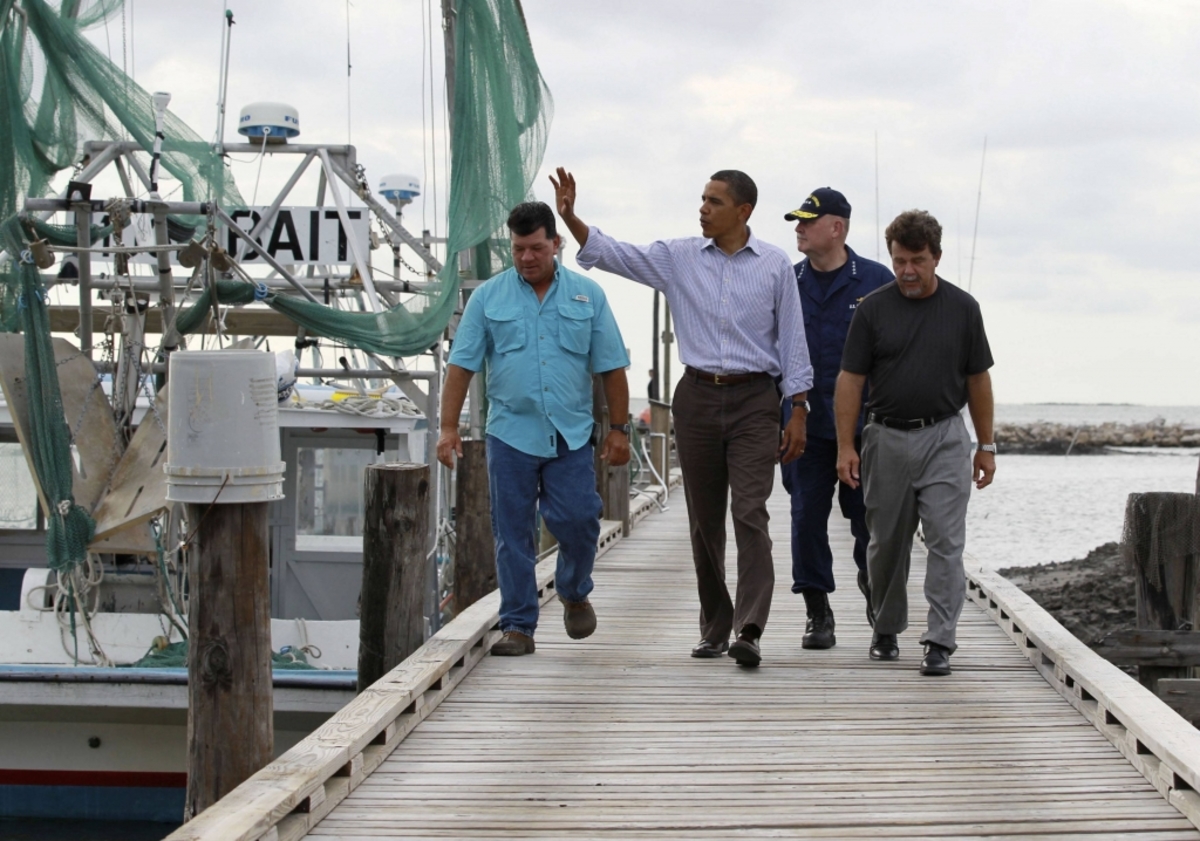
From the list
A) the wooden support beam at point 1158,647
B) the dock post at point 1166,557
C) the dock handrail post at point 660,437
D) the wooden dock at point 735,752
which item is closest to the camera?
the wooden dock at point 735,752

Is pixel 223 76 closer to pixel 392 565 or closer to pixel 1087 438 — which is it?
pixel 392 565

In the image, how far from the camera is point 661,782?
439cm

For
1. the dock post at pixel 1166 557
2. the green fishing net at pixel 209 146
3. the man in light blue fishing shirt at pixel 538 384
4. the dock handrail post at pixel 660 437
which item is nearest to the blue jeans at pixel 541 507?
the man in light blue fishing shirt at pixel 538 384

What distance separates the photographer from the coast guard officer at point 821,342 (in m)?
6.37

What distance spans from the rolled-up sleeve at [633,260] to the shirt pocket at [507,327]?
1.08 ft

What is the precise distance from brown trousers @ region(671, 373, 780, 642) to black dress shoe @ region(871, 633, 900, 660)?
23.4 inches

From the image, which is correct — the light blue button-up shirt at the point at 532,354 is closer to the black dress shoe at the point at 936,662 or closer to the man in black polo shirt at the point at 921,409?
the man in black polo shirt at the point at 921,409

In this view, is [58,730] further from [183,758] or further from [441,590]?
[441,590]

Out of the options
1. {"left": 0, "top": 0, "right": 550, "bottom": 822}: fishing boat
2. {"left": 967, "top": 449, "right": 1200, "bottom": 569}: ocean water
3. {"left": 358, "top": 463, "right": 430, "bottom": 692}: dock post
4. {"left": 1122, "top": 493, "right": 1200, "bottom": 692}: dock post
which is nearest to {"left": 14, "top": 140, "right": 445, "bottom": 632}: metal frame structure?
{"left": 0, "top": 0, "right": 550, "bottom": 822}: fishing boat

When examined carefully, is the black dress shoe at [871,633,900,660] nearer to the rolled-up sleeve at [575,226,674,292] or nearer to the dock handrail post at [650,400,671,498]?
the rolled-up sleeve at [575,226,674,292]

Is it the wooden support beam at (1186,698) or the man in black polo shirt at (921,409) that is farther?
the wooden support beam at (1186,698)

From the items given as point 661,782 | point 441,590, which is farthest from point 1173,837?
point 441,590

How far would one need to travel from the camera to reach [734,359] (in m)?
5.91

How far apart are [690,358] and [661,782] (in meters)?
2.07
